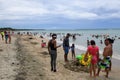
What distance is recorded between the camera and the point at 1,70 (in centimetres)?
1293

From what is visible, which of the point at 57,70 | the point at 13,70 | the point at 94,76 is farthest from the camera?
the point at 57,70

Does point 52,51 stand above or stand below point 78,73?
above

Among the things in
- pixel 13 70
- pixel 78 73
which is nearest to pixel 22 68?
pixel 13 70

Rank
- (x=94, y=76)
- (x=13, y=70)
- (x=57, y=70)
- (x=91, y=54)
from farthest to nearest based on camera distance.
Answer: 1. (x=57, y=70)
2. (x=13, y=70)
3. (x=94, y=76)
4. (x=91, y=54)

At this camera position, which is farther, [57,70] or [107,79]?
[57,70]

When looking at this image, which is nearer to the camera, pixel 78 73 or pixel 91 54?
pixel 91 54

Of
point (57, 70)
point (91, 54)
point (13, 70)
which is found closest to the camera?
point (91, 54)

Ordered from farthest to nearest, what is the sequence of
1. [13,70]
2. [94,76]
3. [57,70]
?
[57,70], [13,70], [94,76]

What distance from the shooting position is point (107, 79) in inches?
481

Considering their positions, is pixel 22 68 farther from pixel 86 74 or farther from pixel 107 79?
pixel 107 79

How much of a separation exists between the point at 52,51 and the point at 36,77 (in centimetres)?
169

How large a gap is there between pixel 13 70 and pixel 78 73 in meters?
3.16

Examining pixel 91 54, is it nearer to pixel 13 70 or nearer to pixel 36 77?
pixel 36 77

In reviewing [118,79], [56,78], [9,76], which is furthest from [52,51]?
[118,79]
